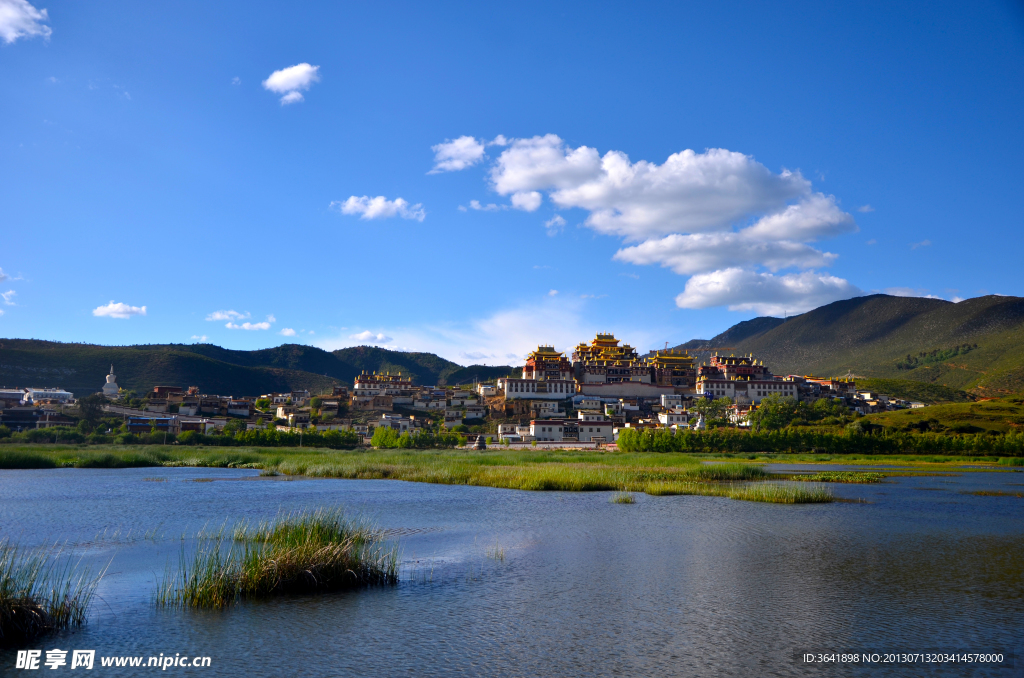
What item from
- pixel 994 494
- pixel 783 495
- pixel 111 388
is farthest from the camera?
pixel 111 388

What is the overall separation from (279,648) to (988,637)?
12946 mm

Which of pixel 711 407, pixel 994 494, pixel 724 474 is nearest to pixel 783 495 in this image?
pixel 724 474

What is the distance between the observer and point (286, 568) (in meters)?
15.2

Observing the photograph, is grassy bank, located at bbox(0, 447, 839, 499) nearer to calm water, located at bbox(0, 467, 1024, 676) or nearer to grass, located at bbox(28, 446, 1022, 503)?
grass, located at bbox(28, 446, 1022, 503)

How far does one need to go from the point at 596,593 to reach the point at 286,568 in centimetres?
693

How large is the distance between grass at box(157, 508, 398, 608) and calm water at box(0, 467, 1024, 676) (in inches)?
19.6

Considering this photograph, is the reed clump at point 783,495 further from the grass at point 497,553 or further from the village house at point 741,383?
the village house at point 741,383

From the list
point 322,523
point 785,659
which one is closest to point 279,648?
point 322,523

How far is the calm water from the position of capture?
12.1 meters

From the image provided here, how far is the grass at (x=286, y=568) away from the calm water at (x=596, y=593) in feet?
1.64

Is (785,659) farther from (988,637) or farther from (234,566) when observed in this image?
(234,566)

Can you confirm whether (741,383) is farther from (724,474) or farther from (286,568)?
(286,568)

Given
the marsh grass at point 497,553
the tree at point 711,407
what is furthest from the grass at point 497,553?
the tree at point 711,407

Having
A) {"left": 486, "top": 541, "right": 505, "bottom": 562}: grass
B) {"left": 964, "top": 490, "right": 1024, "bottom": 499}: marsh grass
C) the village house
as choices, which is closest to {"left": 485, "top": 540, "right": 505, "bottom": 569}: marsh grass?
{"left": 486, "top": 541, "right": 505, "bottom": 562}: grass
